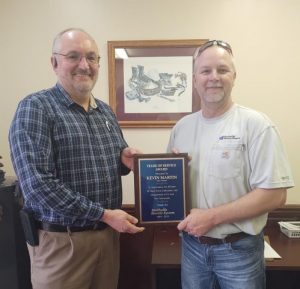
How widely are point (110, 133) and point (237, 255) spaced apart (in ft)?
2.52

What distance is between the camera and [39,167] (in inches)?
47.8

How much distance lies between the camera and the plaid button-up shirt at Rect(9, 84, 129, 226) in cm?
122

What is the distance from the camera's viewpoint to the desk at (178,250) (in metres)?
1.60

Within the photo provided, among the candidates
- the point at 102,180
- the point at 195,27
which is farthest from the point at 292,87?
the point at 102,180

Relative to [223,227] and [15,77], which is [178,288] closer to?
[223,227]

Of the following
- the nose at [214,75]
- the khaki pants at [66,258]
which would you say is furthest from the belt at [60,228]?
the nose at [214,75]

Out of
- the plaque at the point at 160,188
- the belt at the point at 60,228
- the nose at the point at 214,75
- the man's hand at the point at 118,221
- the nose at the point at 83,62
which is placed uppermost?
the nose at the point at 83,62

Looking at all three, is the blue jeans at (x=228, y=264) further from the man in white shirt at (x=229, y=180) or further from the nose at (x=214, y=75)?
the nose at (x=214, y=75)

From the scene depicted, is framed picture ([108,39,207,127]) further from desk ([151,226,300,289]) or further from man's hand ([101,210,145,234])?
man's hand ([101,210,145,234])

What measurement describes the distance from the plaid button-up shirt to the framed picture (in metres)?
0.59

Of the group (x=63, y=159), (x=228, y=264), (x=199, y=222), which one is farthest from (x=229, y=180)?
(x=63, y=159)

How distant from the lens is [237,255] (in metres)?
1.25

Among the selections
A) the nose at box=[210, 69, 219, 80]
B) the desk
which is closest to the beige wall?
the desk

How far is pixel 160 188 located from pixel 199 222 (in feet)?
0.76
